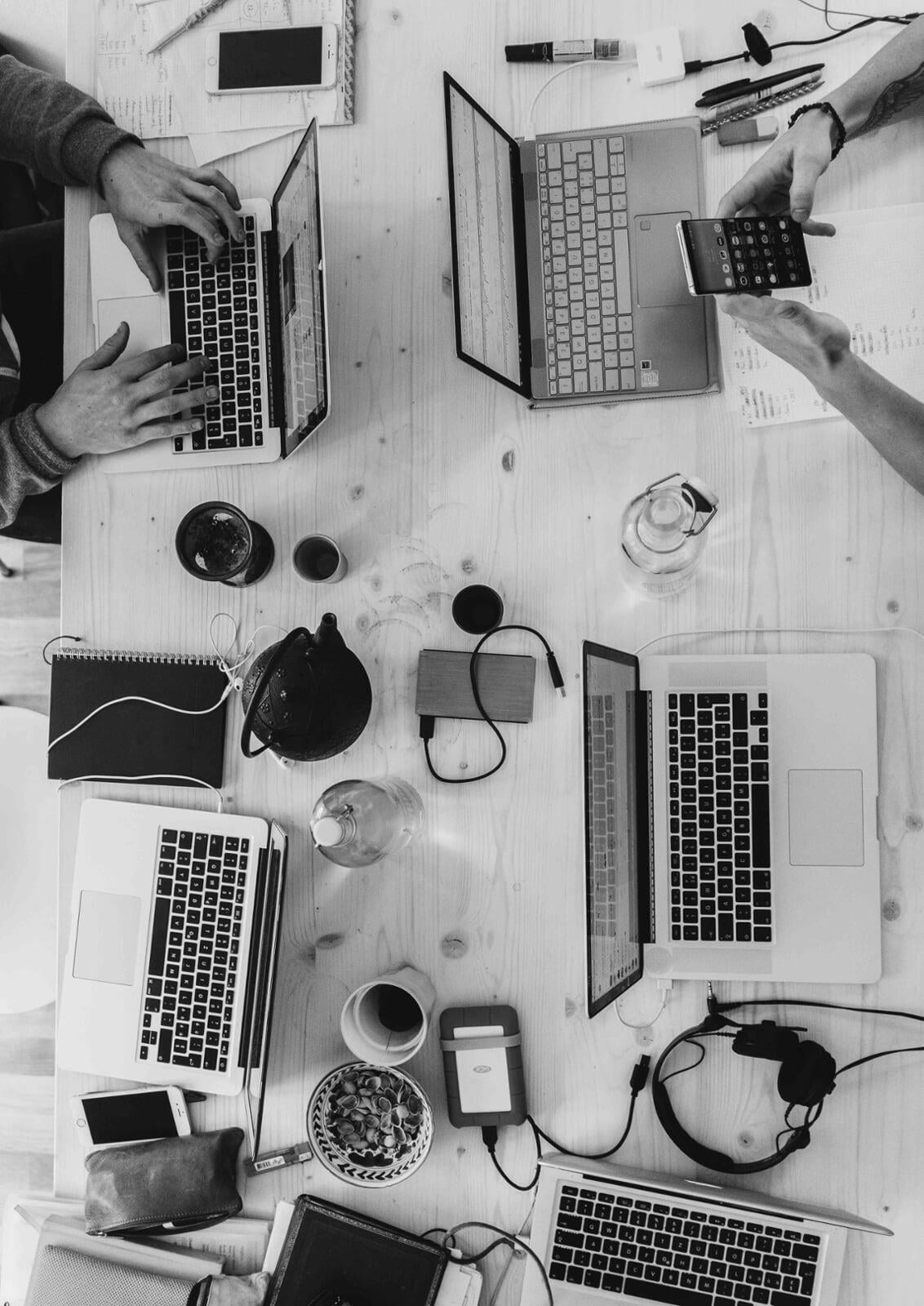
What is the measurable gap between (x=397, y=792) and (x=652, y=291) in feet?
2.46

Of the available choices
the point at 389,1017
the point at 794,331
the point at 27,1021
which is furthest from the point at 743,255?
the point at 27,1021

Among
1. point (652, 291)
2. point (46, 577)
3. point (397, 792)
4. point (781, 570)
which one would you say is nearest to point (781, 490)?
point (781, 570)

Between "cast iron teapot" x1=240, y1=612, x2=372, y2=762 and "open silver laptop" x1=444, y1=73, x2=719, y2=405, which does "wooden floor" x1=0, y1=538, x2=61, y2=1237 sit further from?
"open silver laptop" x1=444, y1=73, x2=719, y2=405

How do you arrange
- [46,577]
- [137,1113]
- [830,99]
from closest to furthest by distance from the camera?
[830,99] < [137,1113] < [46,577]

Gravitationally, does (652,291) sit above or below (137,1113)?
above

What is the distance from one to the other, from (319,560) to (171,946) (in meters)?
0.57

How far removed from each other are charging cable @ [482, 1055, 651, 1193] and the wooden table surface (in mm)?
15

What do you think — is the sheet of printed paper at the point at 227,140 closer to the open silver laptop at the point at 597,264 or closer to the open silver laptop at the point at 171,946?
the open silver laptop at the point at 597,264

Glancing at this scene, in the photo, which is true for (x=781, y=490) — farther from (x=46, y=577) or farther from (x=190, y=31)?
(x=46, y=577)

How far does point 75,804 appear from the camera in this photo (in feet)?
4.39

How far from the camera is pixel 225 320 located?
132cm

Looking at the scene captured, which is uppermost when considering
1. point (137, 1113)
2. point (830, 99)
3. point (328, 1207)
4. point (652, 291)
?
point (830, 99)

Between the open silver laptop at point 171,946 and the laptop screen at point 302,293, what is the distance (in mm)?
558

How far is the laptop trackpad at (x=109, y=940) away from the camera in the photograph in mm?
1285
